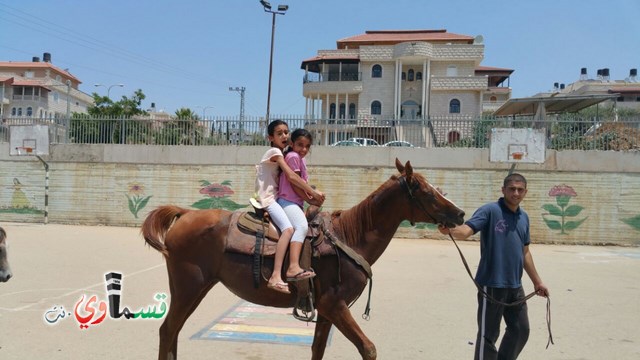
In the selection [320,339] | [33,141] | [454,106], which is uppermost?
[454,106]

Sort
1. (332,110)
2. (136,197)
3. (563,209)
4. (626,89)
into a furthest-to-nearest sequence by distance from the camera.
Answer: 1. (626,89)
2. (332,110)
3. (136,197)
4. (563,209)

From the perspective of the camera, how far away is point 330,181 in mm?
16000

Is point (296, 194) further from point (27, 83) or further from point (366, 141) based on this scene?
point (27, 83)

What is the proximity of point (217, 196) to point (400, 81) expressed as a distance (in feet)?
123

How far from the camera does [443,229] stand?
3.85m

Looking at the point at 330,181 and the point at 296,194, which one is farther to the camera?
the point at 330,181

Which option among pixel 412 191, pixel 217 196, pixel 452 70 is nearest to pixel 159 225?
pixel 412 191

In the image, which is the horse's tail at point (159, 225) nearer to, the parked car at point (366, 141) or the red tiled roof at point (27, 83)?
the parked car at point (366, 141)

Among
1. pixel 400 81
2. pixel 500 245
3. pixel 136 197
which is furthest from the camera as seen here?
pixel 400 81

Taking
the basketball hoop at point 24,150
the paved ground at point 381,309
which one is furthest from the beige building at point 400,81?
the paved ground at point 381,309

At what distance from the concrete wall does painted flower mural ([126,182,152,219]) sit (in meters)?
0.04

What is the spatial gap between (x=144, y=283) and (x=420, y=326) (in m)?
4.83

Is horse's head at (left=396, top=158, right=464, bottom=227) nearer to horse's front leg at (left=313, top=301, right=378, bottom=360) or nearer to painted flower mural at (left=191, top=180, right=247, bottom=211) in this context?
horse's front leg at (left=313, top=301, right=378, bottom=360)

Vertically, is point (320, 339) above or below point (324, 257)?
below
